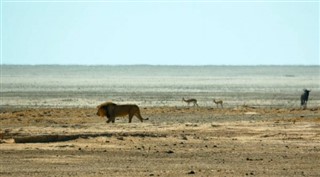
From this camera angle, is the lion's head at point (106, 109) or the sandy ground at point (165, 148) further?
the lion's head at point (106, 109)

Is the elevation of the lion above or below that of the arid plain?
above

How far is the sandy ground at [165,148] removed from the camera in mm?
17562

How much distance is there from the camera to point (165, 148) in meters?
21.4

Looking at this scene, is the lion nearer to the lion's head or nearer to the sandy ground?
the lion's head

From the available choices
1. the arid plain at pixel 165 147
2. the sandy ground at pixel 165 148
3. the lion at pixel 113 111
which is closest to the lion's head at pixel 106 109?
the lion at pixel 113 111

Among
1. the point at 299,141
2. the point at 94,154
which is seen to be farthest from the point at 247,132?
the point at 94,154

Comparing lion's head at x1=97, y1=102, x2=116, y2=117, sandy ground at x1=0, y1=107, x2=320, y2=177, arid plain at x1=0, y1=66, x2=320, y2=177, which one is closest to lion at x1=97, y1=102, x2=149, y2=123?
lion's head at x1=97, y1=102, x2=116, y2=117

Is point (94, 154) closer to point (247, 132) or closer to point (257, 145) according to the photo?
point (257, 145)

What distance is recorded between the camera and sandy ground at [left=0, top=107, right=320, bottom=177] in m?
17.6

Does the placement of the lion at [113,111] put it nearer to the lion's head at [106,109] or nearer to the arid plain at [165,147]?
the lion's head at [106,109]

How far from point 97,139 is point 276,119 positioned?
10104mm

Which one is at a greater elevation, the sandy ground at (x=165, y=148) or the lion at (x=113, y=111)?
the lion at (x=113, y=111)

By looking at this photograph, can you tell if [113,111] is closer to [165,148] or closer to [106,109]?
[106,109]

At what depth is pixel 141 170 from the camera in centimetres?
1741
